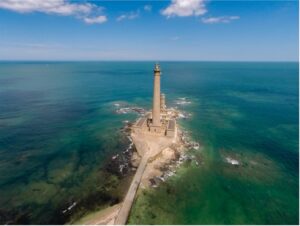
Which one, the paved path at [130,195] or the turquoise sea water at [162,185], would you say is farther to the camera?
the turquoise sea water at [162,185]

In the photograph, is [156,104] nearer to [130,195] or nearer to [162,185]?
[162,185]

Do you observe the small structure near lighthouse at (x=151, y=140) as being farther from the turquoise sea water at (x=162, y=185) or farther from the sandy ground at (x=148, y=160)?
the turquoise sea water at (x=162, y=185)

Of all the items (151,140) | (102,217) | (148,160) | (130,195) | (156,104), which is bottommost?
(102,217)

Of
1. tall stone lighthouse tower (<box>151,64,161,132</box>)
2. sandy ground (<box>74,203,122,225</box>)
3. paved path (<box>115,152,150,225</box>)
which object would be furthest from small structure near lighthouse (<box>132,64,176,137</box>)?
sandy ground (<box>74,203,122,225</box>)

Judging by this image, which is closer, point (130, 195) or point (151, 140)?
point (130, 195)

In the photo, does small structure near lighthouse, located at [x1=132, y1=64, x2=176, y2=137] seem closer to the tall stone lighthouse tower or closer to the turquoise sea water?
the tall stone lighthouse tower

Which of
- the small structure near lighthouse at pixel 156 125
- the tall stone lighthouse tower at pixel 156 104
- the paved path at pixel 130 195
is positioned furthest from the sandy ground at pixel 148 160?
the tall stone lighthouse tower at pixel 156 104

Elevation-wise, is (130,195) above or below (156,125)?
below

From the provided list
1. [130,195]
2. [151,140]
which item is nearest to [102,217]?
[130,195]
